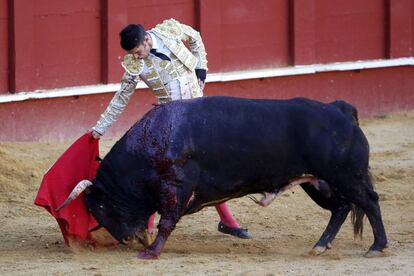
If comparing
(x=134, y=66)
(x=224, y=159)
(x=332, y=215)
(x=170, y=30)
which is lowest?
(x=332, y=215)

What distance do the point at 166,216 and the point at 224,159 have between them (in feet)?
1.45

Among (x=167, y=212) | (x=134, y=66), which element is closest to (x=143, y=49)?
(x=134, y=66)

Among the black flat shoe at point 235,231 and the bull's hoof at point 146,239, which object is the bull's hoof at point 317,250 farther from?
the bull's hoof at point 146,239

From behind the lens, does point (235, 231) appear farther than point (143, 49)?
Yes

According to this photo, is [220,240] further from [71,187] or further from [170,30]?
[170,30]

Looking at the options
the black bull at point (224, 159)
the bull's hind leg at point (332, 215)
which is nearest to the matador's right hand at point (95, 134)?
the black bull at point (224, 159)

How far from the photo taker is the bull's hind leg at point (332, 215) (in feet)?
24.4

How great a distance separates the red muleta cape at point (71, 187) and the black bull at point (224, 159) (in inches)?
6.7

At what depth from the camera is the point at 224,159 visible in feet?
23.8

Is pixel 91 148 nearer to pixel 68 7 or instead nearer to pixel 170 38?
pixel 170 38

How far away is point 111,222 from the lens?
7422mm

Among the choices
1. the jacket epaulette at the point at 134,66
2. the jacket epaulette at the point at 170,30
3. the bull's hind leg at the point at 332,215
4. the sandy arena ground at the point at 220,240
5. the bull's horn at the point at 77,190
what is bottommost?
the sandy arena ground at the point at 220,240

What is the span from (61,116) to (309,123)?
3.66 meters

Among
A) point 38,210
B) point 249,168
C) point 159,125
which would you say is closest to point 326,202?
point 249,168
